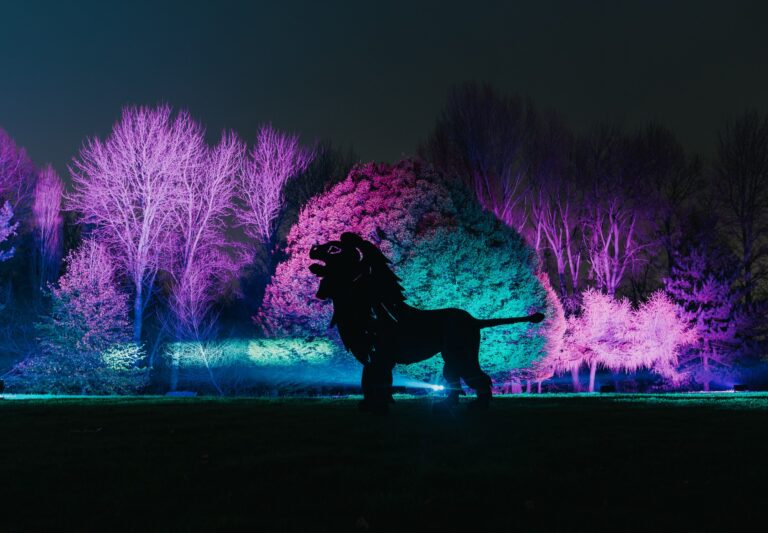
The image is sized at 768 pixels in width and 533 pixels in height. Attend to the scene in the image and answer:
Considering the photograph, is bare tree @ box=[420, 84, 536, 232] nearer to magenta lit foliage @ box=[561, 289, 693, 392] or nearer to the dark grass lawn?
magenta lit foliage @ box=[561, 289, 693, 392]

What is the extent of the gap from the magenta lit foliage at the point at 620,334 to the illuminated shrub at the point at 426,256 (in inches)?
274

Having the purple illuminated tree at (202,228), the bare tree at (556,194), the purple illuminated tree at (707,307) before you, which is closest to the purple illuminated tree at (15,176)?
the purple illuminated tree at (202,228)

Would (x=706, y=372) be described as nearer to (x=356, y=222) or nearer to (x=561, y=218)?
(x=561, y=218)

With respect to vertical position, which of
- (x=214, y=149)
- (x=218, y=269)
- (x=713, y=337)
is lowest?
(x=713, y=337)

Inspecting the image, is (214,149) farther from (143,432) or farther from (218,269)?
(143,432)

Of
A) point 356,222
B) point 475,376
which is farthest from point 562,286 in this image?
point 475,376

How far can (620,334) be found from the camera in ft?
111

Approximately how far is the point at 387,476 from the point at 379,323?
6.29m

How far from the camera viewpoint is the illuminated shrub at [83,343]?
29188 millimetres

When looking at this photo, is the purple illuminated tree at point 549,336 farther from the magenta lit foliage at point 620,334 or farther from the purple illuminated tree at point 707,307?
the purple illuminated tree at point 707,307

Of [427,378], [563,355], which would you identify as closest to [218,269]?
[427,378]

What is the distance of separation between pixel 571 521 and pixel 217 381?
3120cm

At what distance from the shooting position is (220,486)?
5523mm

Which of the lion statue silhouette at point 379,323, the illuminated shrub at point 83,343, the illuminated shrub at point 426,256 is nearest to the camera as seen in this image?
the lion statue silhouette at point 379,323
